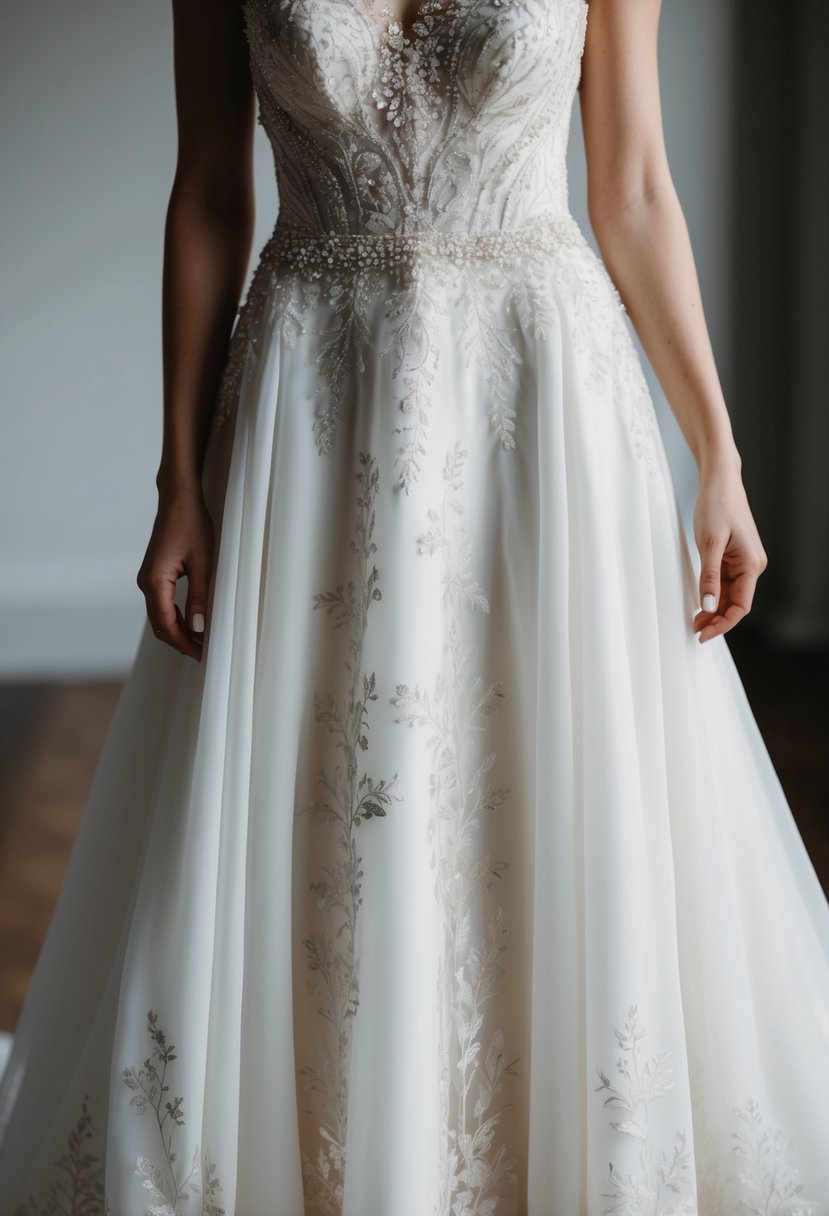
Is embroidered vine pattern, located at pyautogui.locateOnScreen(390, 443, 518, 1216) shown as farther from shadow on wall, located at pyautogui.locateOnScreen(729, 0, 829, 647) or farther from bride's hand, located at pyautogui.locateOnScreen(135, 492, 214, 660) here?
shadow on wall, located at pyautogui.locateOnScreen(729, 0, 829, 647)

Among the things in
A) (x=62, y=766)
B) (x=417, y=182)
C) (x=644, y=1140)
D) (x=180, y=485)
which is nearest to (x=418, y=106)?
(x=417, y=182)

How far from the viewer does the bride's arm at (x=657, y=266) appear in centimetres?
114

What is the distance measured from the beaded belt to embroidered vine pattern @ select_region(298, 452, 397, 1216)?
19cm

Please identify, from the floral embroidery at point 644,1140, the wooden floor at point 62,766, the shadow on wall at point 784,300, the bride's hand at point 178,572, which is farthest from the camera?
the shadow on wall at point 784,300

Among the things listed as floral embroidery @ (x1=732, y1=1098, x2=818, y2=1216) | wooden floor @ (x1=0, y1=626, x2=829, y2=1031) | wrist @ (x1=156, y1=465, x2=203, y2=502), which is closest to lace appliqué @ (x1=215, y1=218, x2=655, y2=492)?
wrist @ (x1=156, y1=465, x2=203, y2=502)

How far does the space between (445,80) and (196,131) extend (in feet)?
0.92

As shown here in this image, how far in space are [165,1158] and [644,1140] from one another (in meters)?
0.42

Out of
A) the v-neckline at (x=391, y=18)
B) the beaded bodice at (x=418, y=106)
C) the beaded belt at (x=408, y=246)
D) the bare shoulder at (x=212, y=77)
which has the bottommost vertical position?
the beaded belt at (x=408, y=246)

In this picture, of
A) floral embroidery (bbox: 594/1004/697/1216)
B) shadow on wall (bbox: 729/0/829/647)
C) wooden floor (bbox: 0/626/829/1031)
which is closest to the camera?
floral embroidery (bbox: 594/1004/697/1216)

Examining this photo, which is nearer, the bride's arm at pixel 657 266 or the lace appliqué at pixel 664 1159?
the lace appliqué at pixel 664 1159

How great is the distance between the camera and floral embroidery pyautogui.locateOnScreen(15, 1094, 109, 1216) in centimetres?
119

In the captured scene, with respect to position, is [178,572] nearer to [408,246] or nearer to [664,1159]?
[408,246]

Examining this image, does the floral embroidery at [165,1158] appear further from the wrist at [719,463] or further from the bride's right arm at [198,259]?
the wrist at [719,463]

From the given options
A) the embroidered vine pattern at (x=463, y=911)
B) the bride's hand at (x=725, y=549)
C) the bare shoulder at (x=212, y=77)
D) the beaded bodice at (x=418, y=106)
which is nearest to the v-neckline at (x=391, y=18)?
the beaded bodice at (x=418, y=106)
